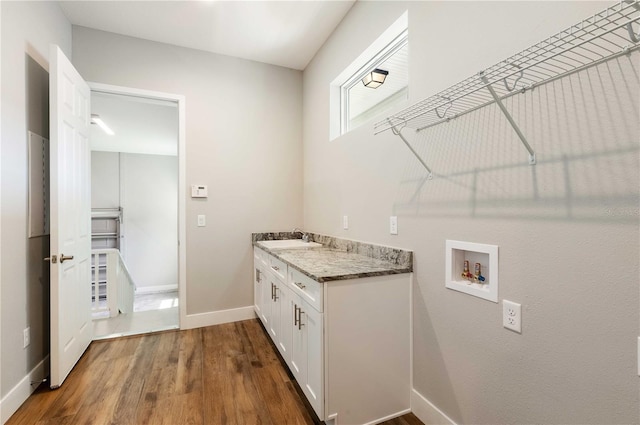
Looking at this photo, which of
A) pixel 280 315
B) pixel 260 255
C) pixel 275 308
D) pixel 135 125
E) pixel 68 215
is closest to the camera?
pixel 68 215

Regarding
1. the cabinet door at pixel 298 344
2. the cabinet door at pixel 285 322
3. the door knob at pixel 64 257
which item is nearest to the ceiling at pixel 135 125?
the door knob at pixel 64 257

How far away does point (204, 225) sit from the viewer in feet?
9.82

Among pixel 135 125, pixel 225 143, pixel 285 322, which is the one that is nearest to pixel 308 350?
pixel 285 322

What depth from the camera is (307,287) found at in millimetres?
1665

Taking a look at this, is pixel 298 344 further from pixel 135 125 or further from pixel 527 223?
pixel 135 125

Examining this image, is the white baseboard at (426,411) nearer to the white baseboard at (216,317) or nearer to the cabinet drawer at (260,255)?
the cabinet drawer at (260,255)

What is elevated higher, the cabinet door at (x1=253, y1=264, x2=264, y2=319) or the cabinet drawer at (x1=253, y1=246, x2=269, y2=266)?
the cabinet drawer at (x1=253, y1=246, x2=269, y2=266)

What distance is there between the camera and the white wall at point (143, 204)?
20.0 ft

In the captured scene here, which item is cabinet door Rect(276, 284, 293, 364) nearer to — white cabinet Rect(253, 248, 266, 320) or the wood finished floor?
the wood finished floor

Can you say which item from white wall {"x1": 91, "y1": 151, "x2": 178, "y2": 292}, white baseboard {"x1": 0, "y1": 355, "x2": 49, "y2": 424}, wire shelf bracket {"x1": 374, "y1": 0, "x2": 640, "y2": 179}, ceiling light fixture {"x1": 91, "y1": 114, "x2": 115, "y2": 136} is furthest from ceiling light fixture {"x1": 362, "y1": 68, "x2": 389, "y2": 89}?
white wall {"x1": 91, "y1": 151, "x2": 178, "y2": 292}

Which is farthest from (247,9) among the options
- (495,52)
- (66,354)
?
(66,354)

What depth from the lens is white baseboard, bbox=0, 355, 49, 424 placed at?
63.6 inches

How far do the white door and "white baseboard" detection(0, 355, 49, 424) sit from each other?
125 mm

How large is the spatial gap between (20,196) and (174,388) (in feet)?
5.24
